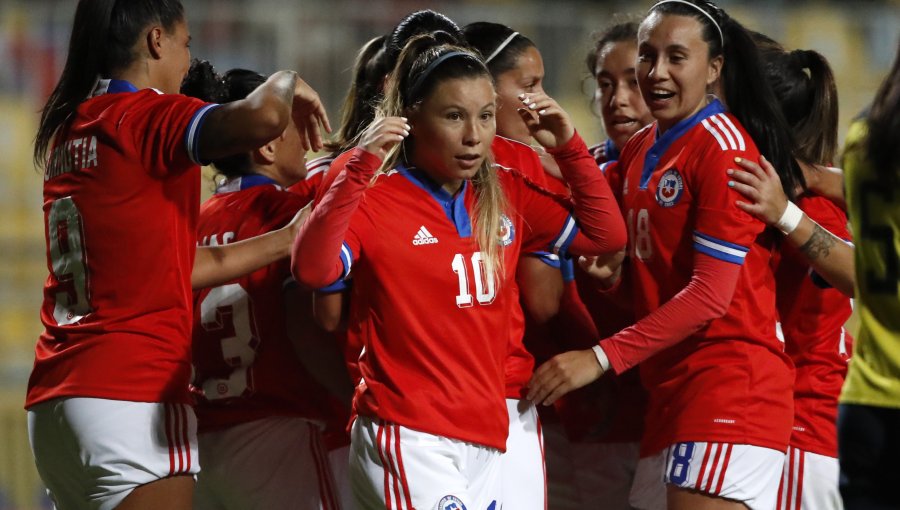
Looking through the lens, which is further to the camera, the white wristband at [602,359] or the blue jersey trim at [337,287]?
the white wristband at [602,359]

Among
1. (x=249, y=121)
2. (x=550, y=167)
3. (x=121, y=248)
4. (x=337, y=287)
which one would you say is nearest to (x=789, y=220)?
(x=550, y=167)

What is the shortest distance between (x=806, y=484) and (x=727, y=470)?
564 millimetres

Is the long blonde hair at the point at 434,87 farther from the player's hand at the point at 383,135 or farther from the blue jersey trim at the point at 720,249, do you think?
the blue jersey trim at the point at 720,249

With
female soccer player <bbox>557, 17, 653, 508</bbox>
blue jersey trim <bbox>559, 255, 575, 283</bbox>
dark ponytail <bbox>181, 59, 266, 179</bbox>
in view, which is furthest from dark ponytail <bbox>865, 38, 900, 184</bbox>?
dark ponytail <bbox>181, 59, 266, 179</bbox>

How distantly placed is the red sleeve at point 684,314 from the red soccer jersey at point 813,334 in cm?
51

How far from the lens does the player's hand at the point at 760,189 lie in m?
3.69

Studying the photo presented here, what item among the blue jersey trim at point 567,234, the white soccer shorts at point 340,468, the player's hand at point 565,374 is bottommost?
the white soccer shorts at point 340,468

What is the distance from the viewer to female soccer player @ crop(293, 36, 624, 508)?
339cm

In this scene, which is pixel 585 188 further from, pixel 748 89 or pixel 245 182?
pixel 245 182

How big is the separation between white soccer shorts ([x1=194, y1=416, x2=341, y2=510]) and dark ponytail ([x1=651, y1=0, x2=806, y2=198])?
1791mm

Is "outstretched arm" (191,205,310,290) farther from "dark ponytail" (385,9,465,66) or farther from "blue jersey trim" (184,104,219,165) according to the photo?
"dark ponytail" (385,9,465,66)

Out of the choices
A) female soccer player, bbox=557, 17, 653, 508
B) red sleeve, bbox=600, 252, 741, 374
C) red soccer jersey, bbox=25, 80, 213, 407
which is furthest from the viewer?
female soccer player, bbox=557, 17, 653, 508

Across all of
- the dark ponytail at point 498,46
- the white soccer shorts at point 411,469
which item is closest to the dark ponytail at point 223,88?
the dark ponytail at point 498,46

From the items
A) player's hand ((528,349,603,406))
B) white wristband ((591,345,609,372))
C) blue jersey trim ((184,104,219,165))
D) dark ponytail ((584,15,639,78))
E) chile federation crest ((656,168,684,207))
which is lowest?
player's hand ((528,349,603,406))
